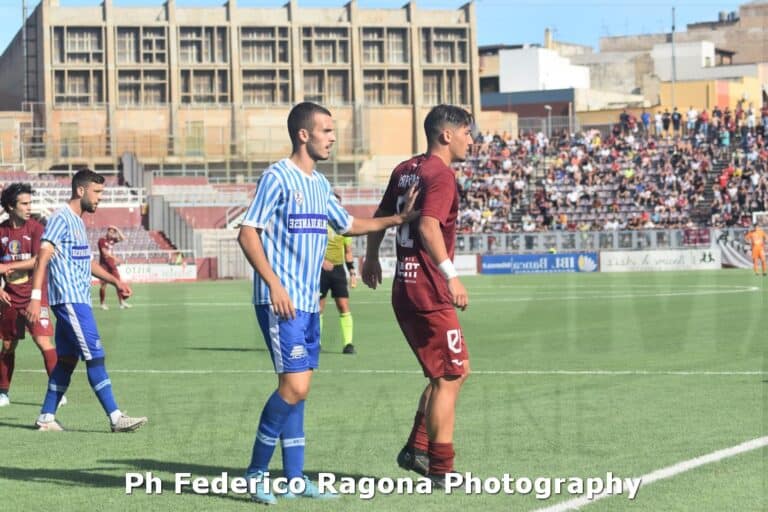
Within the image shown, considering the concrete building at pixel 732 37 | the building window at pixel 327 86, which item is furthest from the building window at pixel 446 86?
the concrete building at pixel 732 37

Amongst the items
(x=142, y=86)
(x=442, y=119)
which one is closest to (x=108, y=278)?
(x=442, y=119)

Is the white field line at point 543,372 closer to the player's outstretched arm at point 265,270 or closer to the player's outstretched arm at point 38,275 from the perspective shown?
the player's outstretched arm at point 38,275

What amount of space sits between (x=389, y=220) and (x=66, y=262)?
13.5 ft

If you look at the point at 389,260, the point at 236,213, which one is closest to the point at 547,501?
the point at 389,260

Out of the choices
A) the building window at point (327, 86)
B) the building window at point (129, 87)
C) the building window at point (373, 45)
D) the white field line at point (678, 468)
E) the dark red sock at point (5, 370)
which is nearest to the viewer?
the white field line at point (678, 468)

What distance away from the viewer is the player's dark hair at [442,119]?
913cm

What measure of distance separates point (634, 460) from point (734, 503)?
1.59m

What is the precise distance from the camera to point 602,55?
12294 centimetres

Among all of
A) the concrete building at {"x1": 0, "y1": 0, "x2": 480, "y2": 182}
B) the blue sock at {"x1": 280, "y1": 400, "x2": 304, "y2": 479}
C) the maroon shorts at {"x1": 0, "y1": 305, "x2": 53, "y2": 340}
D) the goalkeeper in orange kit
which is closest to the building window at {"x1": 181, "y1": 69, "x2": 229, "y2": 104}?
the concrete building at {"x1": 0, "y1": 0, "x2": 480, "y2": 182}

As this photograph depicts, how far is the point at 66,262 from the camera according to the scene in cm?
1208

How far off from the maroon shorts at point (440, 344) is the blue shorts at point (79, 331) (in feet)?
13.2

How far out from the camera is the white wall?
11169 centimetres

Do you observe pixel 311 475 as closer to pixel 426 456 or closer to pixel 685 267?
pixel 426 456

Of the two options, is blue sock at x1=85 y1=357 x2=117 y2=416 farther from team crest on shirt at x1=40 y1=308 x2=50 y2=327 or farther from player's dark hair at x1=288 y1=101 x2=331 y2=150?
player's dark hair at x1=288 y1=101 x2=331 y2=150
